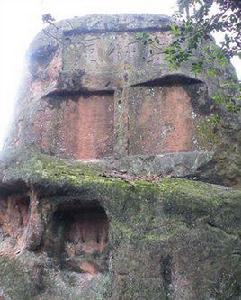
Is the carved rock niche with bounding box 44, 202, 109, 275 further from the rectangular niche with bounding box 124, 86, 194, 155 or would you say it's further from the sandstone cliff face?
the rectangular niche with bounding box 124, 86, 194, 155

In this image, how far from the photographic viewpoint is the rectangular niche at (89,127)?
10.2 m

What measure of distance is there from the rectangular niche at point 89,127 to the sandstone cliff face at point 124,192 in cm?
2

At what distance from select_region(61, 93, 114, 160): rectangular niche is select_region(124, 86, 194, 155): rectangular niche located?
0.51 metres

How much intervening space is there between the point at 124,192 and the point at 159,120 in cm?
356

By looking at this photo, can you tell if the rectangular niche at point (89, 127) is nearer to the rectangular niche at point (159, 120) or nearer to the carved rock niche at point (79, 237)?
the rectangular niche at point (159, 120)

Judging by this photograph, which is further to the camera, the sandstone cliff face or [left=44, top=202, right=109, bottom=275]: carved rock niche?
[left=44, top=202, right=109, bottom=275]: carved rock niche

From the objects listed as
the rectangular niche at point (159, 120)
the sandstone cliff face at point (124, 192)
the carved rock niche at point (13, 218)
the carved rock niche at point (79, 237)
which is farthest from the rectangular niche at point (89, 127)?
the carved rock niche at point (79, 237)

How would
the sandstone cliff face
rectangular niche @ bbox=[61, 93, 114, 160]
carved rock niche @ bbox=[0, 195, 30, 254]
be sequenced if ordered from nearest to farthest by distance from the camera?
the sandstone cliff face
carved rock niche @ bbox=[0, 195, 30, 254]
rectangular niche @ bbox=[61, 93, 114, 160]

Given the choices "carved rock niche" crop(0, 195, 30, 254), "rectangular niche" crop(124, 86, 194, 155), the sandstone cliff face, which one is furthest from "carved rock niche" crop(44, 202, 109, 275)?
"rectangular niche" crop(124, 86, 194, 155)

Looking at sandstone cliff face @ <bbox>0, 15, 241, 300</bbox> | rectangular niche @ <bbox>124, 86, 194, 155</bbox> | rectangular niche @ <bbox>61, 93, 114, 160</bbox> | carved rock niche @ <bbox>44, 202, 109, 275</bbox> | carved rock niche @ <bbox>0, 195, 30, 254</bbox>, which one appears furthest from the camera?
rectangular niche @ <bbox>61, 93, 114, 160</bbox>

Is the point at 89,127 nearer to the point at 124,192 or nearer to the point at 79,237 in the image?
the point at 79,237

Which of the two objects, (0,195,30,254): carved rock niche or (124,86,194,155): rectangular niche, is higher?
(124,86,194,155): rectangular niche

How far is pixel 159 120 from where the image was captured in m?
10.1

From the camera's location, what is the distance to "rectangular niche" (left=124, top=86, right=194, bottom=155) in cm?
986
